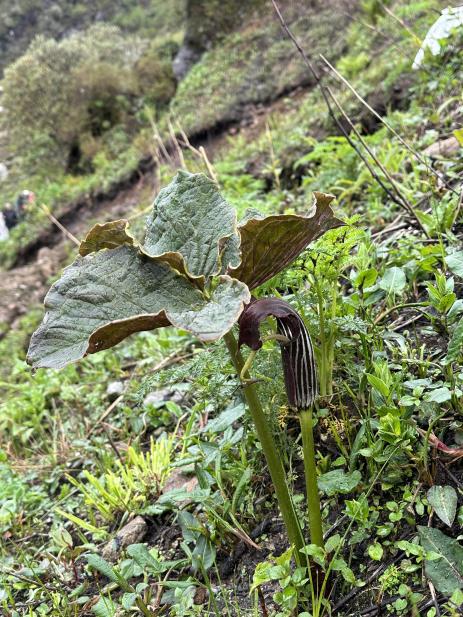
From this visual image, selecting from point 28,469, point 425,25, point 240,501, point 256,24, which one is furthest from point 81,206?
point 240,501

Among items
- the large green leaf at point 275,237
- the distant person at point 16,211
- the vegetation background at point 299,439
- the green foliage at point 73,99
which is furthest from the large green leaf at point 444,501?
the green foliage at point 73,99

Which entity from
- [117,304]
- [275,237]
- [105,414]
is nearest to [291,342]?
[275,237]

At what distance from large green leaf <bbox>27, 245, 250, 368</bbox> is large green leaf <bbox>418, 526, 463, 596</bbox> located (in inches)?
23.8

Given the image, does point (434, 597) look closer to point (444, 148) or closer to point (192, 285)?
point (192, 285)

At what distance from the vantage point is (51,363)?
773 millimetres

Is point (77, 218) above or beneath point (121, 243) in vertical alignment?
beneath

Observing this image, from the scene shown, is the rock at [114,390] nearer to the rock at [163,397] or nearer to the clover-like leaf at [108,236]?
the rock at [163,397]

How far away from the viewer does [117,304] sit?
84cm

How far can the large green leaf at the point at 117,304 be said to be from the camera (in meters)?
0.76

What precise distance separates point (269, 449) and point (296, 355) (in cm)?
18

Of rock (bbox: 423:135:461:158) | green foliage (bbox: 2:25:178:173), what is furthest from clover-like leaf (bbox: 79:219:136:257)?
→ green foliage (bbox: 2:25:178:173)

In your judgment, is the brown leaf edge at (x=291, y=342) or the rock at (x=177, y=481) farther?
the rock at (x=177, y=481)

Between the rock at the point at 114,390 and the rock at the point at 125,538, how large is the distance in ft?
3.14

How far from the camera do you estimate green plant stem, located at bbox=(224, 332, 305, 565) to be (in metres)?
0.92
